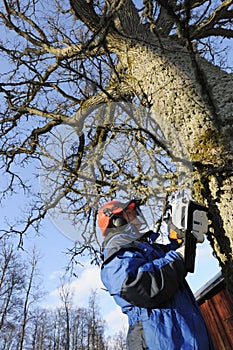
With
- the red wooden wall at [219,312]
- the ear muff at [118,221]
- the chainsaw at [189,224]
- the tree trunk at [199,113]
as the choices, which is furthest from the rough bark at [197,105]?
the red wooden wall at [219,312]

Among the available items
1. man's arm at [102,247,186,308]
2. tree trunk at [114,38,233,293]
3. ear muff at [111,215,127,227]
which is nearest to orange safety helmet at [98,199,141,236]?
ear muff at [111,215,127,227]

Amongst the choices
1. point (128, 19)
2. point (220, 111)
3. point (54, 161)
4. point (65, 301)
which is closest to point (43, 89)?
point (128, 19)

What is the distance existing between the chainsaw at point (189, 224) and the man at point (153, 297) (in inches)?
1.8

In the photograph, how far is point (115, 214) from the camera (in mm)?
1703

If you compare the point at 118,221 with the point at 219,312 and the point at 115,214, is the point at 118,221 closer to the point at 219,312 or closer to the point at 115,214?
the point at 115,214

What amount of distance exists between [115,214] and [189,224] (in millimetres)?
474

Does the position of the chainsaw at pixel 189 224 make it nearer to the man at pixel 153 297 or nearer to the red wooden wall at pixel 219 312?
the man at pixel 153 297

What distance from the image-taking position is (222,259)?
1600 mm

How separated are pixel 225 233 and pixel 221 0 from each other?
243cm

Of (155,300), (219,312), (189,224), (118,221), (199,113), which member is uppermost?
(219,312)

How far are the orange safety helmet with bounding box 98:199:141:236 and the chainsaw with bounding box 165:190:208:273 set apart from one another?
12.3 inches

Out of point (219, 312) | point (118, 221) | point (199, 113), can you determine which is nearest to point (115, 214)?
point (118, 221)

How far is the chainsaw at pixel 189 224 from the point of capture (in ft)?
4.57

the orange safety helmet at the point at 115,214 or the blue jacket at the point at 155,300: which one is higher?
the orange safety helmet at the point at 115,214
